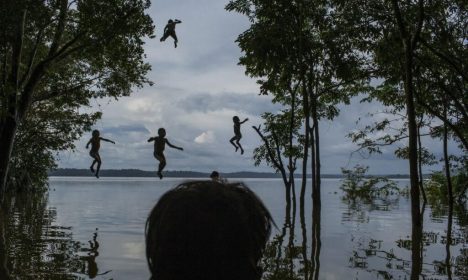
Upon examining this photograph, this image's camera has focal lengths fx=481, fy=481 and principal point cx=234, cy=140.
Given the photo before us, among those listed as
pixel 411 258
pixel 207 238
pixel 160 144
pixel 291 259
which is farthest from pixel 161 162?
pixel 207 238

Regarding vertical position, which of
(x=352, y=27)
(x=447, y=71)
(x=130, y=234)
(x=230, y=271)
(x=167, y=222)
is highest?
(x=352, y=27)

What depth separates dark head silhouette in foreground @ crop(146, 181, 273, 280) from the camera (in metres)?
2.04

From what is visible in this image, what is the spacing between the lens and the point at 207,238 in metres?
2.03

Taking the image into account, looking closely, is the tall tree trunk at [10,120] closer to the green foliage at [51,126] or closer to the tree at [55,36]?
the tree at [55,36]

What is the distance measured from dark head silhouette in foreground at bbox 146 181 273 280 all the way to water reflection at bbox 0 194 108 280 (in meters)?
8.61

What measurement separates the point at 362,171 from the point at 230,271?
155ft

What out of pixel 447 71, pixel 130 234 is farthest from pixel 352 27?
pixel 130 234

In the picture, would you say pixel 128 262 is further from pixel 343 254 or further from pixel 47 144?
pixel 47 144

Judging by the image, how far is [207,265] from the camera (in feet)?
6.72

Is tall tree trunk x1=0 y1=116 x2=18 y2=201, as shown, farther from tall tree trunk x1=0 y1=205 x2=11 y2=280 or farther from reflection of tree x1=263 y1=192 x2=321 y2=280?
reflection of tree x1=263 y1=192 x2=321 y2=280

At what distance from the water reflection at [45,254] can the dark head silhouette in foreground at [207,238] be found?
8.61m

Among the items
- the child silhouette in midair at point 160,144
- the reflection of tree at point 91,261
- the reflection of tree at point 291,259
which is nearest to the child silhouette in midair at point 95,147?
the child silhouette in midair at point 160,144

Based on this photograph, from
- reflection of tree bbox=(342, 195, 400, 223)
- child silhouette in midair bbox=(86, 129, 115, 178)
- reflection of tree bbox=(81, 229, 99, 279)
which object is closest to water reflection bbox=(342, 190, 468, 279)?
reflection of tree bbox=(81, 229, 99, 279)

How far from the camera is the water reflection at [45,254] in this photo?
10195 mm
